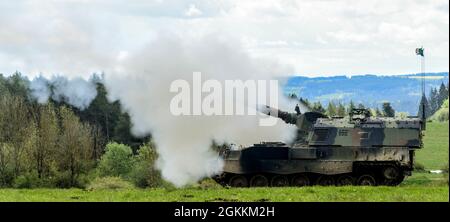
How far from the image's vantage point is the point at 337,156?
3519 cm

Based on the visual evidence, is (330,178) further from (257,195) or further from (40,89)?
(40,89)

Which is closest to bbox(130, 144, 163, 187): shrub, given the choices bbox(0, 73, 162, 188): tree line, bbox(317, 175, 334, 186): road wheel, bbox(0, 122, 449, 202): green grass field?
bbox(0, 73, 162, 188): tree line

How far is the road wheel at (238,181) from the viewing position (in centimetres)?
3616

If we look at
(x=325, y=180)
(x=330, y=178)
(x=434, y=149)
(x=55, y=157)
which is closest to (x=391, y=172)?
(x=330, y=178)

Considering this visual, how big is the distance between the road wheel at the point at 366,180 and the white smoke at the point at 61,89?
77.7ft

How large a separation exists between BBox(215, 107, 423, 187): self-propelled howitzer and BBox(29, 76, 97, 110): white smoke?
65.8ft

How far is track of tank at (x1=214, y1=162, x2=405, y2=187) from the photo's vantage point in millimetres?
34781

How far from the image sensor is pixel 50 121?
57.9m

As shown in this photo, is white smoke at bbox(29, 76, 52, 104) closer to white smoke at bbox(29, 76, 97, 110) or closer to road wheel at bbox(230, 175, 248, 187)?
white smoke at bbox(29, 76, 97, 110)

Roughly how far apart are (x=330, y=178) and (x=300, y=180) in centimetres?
133

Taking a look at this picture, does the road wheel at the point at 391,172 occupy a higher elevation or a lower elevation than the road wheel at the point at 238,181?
higher

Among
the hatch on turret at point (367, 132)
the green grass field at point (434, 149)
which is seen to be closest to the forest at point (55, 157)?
the hatch on turret at point (367, 132)

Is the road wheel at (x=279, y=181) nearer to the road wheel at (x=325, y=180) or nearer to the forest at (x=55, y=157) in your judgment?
the road wheel at (x=325, y=180)
